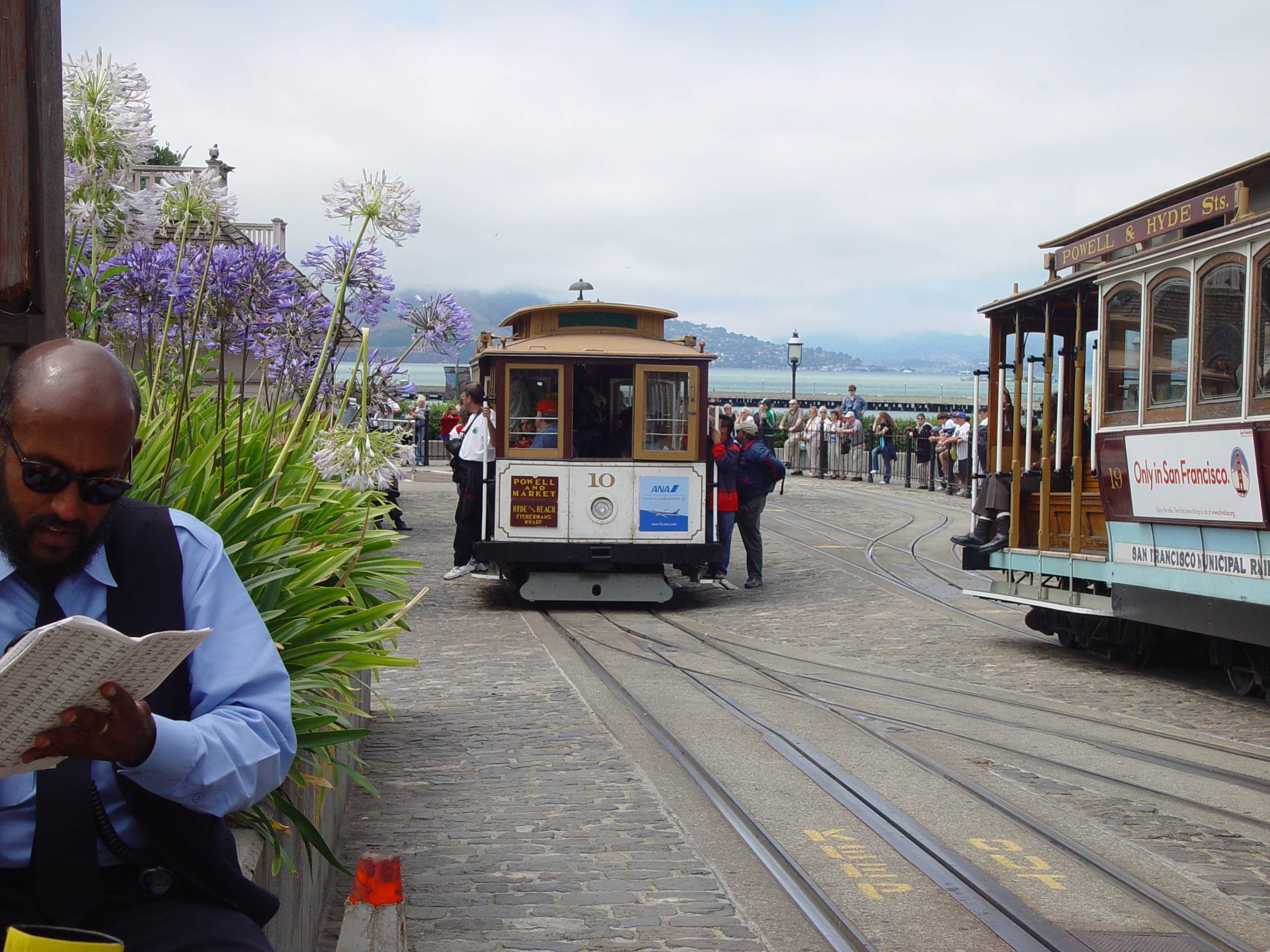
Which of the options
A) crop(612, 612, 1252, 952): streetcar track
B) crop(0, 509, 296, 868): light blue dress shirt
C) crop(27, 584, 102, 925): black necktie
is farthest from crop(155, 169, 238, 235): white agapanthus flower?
crop(612, 612, 1252, 952): streetcar track

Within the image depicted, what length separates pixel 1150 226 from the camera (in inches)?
369

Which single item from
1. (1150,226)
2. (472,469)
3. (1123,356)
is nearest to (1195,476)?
(1123,356)

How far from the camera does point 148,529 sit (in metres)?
2.45

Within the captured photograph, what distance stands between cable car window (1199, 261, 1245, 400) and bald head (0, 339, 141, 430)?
7.75 m

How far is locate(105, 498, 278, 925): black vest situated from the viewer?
2307 mm

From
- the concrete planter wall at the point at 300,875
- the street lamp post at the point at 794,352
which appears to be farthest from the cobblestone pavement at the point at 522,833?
the street lamp post at the point at 794,352

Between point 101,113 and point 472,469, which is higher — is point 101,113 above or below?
above

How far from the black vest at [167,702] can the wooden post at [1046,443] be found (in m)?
9.43

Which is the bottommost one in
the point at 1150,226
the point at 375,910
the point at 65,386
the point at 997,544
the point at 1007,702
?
the point at 1007,702

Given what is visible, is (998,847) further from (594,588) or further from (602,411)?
(602,411)

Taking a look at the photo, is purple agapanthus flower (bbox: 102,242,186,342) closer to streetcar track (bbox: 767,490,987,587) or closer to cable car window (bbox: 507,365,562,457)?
cable car window (bbox: 507,365,562,457)

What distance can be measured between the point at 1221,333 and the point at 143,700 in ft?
26.9

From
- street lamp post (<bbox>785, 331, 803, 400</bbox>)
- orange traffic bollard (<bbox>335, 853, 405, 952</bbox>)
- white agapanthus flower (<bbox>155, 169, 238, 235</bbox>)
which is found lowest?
orange traffic bollard (<bbox>335, 853, 405, 952</bbox>)

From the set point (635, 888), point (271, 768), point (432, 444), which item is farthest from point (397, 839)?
point (432, 444)
